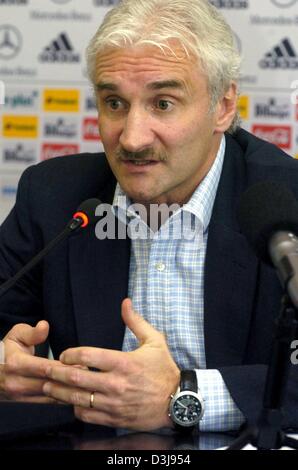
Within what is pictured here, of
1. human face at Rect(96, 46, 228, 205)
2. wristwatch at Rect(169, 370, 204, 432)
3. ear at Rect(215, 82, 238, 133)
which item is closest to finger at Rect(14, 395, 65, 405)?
wristwatch at Rect(169, 370, 204, 432)

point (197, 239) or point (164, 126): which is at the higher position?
point (164, 126)

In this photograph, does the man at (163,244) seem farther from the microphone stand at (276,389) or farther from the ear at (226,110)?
the microphone stand at (276,389)

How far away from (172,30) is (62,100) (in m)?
1.51

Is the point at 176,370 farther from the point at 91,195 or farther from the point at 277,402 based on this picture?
the point at 91,195

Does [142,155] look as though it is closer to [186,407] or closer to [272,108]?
[186,407]

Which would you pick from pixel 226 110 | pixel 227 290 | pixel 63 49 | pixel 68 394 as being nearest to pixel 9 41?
pixel 63 49

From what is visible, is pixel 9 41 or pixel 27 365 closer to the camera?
pixel 27 365

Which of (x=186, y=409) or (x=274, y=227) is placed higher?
(x=274, y=227)

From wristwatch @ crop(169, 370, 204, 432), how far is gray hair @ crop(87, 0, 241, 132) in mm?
712

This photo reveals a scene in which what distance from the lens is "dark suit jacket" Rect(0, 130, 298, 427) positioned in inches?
75.4

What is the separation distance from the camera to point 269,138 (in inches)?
127

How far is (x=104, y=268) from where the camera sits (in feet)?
6.63
